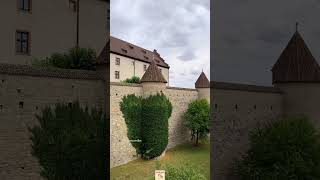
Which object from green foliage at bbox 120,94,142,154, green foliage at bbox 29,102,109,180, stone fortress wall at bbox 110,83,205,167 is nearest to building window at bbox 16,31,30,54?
stone fortress wall at bbox 110,83,205,167

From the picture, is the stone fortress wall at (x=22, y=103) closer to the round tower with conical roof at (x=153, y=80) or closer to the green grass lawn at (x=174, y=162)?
the round tower with conical roof at (x=153, y=80)

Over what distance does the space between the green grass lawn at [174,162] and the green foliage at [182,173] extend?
73mm

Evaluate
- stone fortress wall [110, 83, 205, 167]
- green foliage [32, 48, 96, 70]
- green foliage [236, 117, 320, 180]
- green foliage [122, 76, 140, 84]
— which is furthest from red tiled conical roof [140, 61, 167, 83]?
green foliage [236, 117, 320, 180]

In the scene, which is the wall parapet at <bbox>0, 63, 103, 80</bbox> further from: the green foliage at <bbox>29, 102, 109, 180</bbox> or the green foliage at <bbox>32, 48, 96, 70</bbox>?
the green foliage at <bbox>32, 48, 96, 70</bbox>

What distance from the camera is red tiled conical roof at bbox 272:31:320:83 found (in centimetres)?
1525

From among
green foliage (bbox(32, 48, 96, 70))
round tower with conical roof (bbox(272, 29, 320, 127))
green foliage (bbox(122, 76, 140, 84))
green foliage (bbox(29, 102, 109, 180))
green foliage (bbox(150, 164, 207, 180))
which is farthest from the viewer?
round tower with conical roof (bbox(272, 29, 320, 127))

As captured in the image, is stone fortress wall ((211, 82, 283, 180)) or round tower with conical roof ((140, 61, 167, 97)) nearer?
round tower with conical roof ((140, 61, 167, 97))

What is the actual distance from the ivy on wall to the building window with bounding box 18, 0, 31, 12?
237 inches

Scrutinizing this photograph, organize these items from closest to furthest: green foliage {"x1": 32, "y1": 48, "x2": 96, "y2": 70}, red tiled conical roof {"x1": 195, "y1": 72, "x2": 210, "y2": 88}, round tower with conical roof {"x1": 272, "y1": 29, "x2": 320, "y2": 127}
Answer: red tiled conical roof {"x1": 195, "y1": 72, "x2": 210, "y2": 88} < green foliage {"x1": 32, "y1": 48, "x2": 96, "y2": 70} < round tower with conical roof {"x1": 272, "y1": 29, "x2": 320, "y2": 127}

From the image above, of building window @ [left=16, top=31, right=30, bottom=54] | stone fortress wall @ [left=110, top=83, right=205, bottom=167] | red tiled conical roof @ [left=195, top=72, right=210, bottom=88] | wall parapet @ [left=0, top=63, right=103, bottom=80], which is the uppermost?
building window @ [left=16, top=31, right=30, bottom=54]

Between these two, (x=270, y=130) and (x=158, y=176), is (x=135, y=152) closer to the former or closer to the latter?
Answer: (x=158, y=176)

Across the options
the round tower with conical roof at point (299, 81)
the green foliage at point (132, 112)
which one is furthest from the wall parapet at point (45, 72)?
the round tower with conical roof at point (299, 81)

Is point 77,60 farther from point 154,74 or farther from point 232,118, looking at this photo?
point 154,74

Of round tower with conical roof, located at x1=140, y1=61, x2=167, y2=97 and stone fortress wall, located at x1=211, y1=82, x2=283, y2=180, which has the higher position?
round tower with conical roof, located at x1=140, y1=61, x2=167, y2=97
